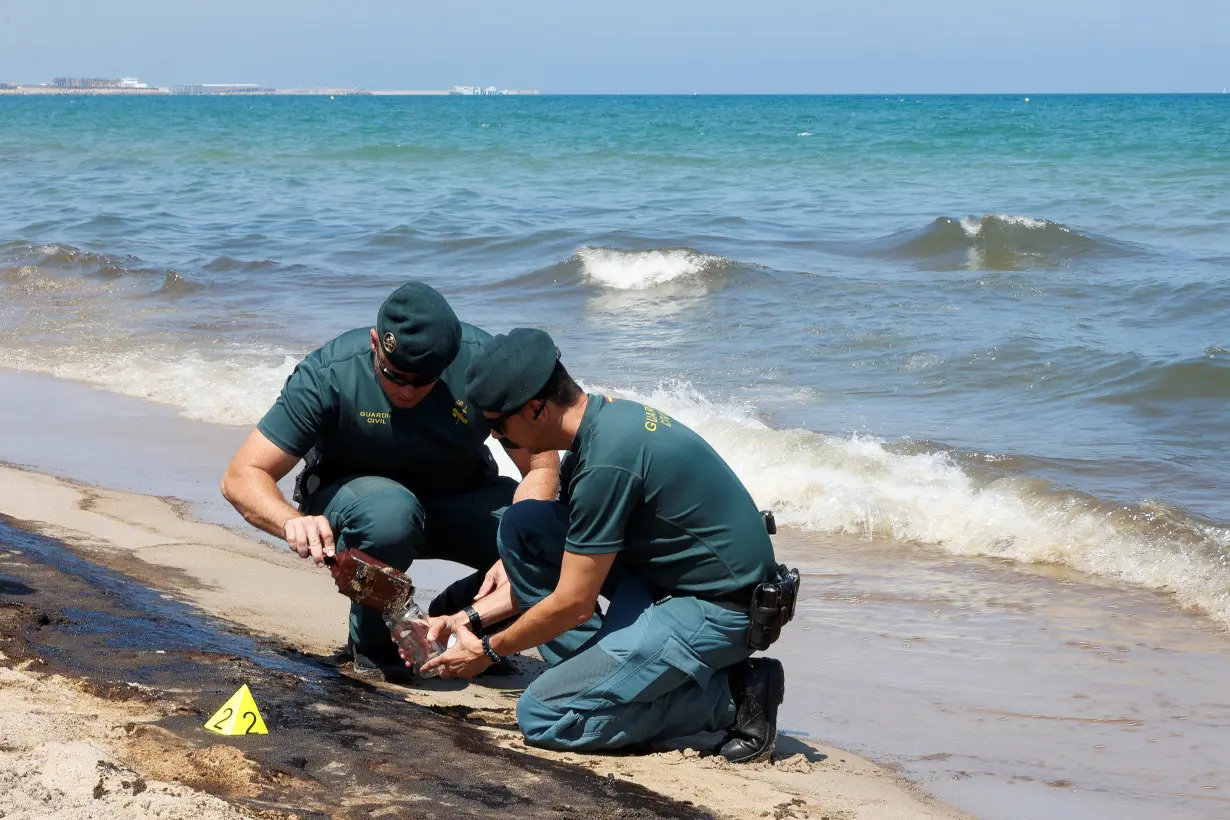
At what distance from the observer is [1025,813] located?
3650 millimetres

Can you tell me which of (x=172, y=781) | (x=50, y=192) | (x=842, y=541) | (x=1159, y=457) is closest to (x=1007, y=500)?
(x=842, y=541)

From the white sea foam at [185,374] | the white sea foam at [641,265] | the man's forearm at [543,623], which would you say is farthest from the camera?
the white sea foam at [641,265]

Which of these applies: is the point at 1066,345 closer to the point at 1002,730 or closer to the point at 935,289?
the point at 935,289

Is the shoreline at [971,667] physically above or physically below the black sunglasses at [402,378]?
below

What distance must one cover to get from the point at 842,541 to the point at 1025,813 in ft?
10.2

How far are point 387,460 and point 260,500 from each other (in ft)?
1.56

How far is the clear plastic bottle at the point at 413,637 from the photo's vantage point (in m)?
3.93

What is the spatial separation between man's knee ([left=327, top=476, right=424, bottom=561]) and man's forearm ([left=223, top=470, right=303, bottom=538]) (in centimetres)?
18

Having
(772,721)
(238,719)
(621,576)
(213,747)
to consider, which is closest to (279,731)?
(238,719)

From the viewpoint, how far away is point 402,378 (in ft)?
13.4

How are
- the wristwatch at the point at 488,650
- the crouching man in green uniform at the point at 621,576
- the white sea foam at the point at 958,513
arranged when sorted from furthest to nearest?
the white sea foam at the point at 958,513 < the wristwatch at the point at 488,650 < the crouching man in green uniform at the point at 621,576

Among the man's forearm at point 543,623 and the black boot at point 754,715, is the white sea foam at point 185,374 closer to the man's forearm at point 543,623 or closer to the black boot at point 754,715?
the man's forearm at point 543,623

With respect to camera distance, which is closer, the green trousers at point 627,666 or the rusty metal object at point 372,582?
the green trousers at point 627,666

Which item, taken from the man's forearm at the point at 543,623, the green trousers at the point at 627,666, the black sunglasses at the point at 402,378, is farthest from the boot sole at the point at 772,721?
the black sunglasses at the point at 402,378
